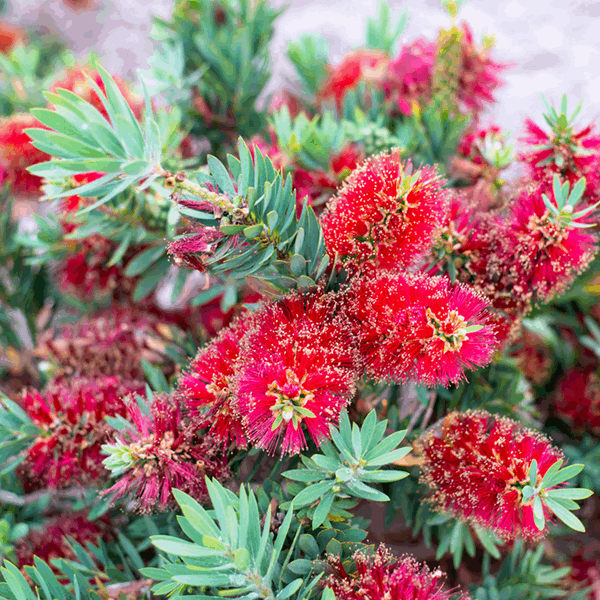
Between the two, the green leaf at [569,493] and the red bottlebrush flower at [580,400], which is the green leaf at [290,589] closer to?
the green leaf at [569,493]

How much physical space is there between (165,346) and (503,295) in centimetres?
43

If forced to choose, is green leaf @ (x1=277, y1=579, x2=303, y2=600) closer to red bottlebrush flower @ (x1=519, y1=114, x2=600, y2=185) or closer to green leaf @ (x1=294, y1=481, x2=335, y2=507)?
green leaf @ (x1=294, y1=481, x2=335, y2=507)

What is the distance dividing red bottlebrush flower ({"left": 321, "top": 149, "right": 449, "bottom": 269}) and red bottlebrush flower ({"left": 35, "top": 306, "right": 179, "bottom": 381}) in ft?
1.14

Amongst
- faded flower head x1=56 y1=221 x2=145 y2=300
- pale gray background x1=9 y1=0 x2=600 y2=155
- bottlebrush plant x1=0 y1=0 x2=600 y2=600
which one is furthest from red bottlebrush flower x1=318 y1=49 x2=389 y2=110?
faded flower head x1=56 y1=221 x2=145 y2=300

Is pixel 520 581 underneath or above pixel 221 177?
underneath

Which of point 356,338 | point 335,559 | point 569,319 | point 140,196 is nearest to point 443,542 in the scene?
point 335,559

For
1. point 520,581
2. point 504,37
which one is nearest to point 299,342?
point 520,581

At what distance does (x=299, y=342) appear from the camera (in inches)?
15.2

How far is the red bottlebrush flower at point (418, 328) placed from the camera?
15.1 inches

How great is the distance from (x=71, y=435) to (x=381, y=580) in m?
0.36

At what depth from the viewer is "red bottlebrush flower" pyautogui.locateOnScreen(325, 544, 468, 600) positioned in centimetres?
38

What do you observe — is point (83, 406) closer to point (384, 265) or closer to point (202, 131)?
point (384, 265)

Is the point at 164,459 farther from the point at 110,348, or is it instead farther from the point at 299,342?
the point at 110,348

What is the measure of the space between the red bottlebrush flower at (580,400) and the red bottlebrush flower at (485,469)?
34 centimetres
